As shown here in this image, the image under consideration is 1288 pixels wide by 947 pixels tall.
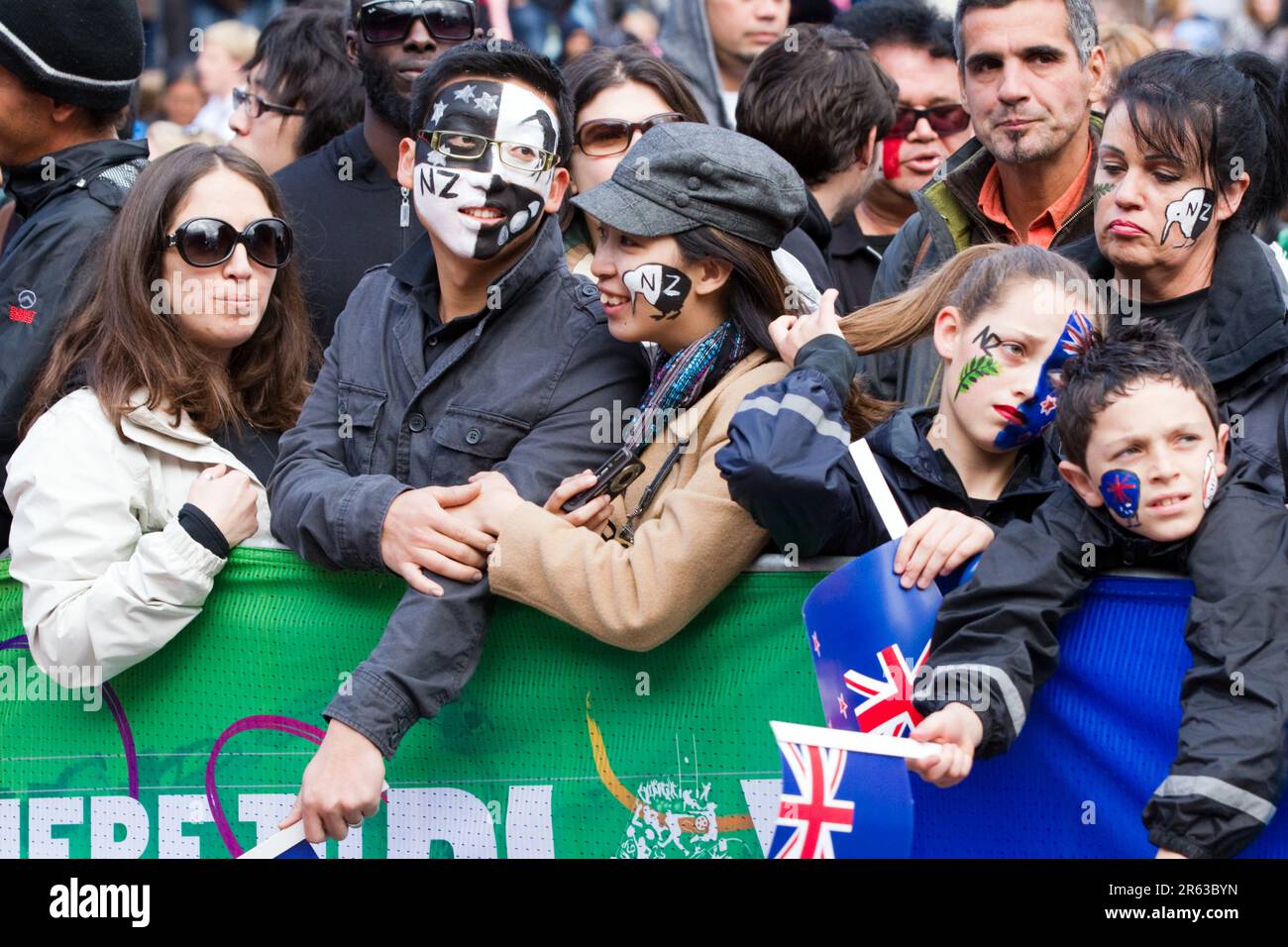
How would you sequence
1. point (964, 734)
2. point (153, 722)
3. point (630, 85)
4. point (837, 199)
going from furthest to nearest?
point (837, 199)
point (630, 85)
point (153, 722)
point (964, 734)

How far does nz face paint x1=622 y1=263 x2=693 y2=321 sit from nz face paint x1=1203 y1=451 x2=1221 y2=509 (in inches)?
47.7

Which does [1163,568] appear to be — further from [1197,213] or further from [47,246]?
[47,246]

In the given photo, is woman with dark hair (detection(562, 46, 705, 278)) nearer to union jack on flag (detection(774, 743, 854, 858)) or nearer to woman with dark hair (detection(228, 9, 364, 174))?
woman with dark hair (detection(228, 9, 364, 174))

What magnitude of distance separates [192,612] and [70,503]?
1.22 ft

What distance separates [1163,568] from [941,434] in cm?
59

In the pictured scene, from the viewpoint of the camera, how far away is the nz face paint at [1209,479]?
10.1 feet

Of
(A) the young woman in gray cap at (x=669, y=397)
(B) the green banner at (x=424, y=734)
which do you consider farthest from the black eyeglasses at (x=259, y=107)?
(A) the young woman in gray cap at (x=669, y=397)

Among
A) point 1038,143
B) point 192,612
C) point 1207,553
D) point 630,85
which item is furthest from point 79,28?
point 1207,553

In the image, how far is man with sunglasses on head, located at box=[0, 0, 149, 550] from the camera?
461 cm

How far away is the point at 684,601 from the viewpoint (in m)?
3.52

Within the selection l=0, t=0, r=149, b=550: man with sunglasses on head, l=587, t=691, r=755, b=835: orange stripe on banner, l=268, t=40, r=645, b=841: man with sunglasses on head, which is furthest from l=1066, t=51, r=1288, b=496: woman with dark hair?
l=0, t=0, r=149, b=550: man with sunglasses on head

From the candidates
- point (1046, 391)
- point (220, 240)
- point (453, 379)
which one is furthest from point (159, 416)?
point (1046, 391)
